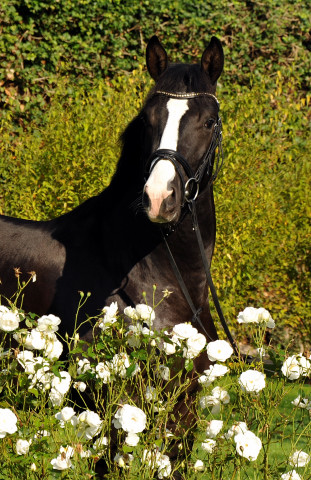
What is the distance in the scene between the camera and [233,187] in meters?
6.65

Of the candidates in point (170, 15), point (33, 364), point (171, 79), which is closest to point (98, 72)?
point (170, 15)

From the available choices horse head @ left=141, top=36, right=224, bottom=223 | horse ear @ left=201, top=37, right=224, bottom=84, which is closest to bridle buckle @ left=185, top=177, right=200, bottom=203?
horse head @ left=141, top=36, right=224, bottom=223

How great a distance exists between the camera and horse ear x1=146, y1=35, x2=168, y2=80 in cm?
373

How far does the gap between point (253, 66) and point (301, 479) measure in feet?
27.0

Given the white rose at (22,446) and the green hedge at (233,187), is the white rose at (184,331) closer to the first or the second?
the white rose at (22,446)

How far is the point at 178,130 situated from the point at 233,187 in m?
3.34

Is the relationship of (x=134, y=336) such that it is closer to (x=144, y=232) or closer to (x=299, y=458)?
(x=299, y=458)

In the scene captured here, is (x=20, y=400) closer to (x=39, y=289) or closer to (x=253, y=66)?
(x=39, y=289)

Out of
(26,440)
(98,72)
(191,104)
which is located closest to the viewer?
(26,440)

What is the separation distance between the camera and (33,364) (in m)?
2.57

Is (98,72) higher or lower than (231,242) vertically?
higher

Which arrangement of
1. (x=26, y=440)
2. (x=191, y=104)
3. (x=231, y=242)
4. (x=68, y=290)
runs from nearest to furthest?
1. (x=26, y=440)
2. (x=191, y=104)
3. (x=68, y=290)
4. (x=231, y=242)

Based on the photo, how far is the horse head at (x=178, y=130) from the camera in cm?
311

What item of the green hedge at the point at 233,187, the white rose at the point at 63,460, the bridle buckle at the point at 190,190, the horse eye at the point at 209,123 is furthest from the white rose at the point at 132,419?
the green hedge at the point at 233,187
